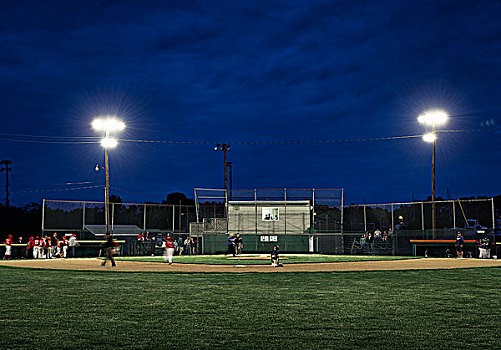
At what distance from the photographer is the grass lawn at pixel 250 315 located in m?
6.48

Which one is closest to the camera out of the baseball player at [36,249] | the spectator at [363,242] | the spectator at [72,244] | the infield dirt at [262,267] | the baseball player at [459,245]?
the infield dirt at [262,267]

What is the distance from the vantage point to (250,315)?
28.2 ft

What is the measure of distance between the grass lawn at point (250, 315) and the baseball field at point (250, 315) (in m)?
0.01

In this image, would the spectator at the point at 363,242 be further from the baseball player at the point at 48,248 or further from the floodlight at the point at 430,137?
the baseball player at the point at 48,248

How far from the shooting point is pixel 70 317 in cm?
834

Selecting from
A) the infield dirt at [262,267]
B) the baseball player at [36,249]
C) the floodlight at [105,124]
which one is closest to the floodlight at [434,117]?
the infield dirt at [262,267]

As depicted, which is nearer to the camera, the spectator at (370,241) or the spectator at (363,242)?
the spectator at (370,241)

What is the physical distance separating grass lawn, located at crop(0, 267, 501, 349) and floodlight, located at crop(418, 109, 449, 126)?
23.5m

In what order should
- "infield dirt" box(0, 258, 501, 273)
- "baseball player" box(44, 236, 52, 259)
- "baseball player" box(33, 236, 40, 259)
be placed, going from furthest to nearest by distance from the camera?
1. "baseball player" box(44, 236, 52, 259)
2. "baseball player" box(33, 236, 40, 259)
3. "infield dirt" box(0, 258, 501, 273)

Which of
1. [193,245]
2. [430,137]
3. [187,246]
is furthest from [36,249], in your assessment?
[430,137]

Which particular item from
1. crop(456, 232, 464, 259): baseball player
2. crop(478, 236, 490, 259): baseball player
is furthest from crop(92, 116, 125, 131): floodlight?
crop(478, 236, 490, 259): baseball player

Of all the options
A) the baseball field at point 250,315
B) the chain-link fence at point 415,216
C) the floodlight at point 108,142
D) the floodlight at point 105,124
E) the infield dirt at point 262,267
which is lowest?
the infield dirt at point 262,267

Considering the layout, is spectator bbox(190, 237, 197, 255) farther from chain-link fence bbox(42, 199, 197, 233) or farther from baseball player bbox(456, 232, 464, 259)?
baseball player bbox(456, 232, 464, 259)

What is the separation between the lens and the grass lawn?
6480 millimetres
